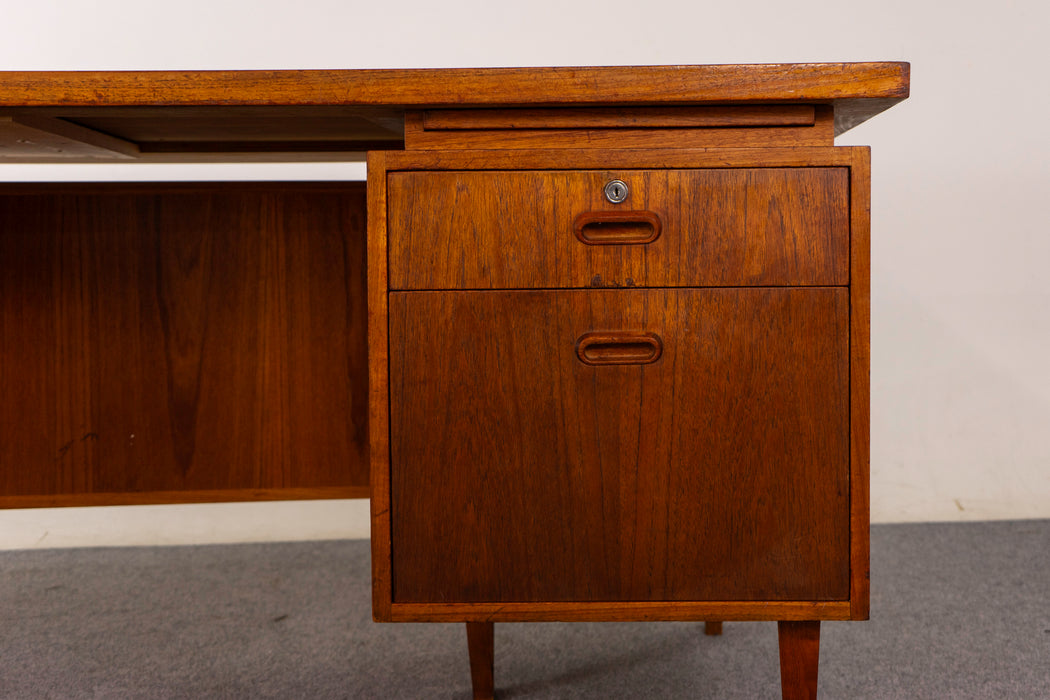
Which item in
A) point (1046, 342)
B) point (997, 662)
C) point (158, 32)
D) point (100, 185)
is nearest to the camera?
point (997, 662)

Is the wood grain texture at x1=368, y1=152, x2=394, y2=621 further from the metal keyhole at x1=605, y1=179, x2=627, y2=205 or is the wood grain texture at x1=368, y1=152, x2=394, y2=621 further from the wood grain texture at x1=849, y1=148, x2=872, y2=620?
the wood grain texture at x1=849, y1=148, x2=872, y2=620

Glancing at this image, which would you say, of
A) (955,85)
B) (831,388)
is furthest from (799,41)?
(831,388)

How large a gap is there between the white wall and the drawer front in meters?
1.16

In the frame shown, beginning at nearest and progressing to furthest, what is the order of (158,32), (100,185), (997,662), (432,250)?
(432,250), (997,662), (100,185), (158,32)

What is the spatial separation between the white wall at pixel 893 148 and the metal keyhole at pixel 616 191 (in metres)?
1.14

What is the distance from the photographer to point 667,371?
2.57 feet

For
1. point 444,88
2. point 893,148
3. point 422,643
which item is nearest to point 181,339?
point 422,643

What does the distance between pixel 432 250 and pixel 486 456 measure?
0.19m

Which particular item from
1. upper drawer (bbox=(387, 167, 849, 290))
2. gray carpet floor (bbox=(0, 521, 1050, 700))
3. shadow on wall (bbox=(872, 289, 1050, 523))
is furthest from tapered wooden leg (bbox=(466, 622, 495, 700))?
shadow on wall (bbox=(872, 289, 1050, 523))

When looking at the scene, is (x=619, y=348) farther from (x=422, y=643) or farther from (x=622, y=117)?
(x=422, y=643)

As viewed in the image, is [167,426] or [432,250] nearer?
[432,250]

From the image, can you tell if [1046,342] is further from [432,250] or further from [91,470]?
[91,470]

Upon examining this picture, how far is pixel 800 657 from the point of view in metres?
0.82

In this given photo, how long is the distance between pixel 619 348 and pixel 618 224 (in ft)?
0.37
